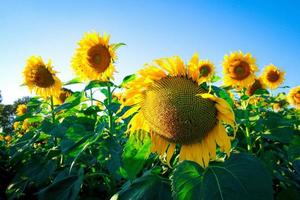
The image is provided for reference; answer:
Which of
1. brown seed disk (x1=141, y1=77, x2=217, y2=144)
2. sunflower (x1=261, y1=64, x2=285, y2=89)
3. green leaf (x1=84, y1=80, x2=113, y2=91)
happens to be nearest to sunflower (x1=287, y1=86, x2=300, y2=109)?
sunflower (x1=261, y1=64, x2=285, y2=89)

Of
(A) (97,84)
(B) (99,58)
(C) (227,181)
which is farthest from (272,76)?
(C) (227,181)

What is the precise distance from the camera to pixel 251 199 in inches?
61.2

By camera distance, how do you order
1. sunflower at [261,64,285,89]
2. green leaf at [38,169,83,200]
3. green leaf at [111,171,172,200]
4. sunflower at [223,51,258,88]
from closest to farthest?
green leaf at [111,171,172,200], green leaf at [38,169,83,200], sunflower at [223,51,258,88], sunflower at [261,64,285,89]

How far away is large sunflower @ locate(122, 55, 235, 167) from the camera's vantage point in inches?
74.4

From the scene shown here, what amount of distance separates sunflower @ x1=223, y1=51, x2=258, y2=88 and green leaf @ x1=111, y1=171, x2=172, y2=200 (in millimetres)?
3736

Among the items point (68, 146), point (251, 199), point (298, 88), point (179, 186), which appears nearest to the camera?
point (251, 199)

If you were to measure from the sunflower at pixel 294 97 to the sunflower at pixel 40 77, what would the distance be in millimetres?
5173

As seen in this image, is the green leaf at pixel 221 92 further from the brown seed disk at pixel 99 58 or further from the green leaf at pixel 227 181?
the brown seed disk at pixel 99 58

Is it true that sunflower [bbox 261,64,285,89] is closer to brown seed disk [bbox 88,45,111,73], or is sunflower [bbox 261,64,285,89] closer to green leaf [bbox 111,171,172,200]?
brown seed disk [bbox 88,45,111,73]

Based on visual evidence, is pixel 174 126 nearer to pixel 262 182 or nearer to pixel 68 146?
pixel 262 182

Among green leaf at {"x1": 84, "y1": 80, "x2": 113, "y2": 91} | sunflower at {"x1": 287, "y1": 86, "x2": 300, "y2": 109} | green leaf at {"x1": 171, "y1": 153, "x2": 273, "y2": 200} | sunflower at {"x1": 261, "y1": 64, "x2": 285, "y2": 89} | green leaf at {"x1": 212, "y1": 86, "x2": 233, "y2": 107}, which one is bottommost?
green leaf at {"x1": 171, "y1": 153, "x2": 273, "y2": 200}

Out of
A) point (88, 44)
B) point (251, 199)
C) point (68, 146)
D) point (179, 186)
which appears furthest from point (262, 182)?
point (88, 44)

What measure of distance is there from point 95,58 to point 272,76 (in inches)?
199

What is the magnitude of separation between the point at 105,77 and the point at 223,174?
262 centimetres
